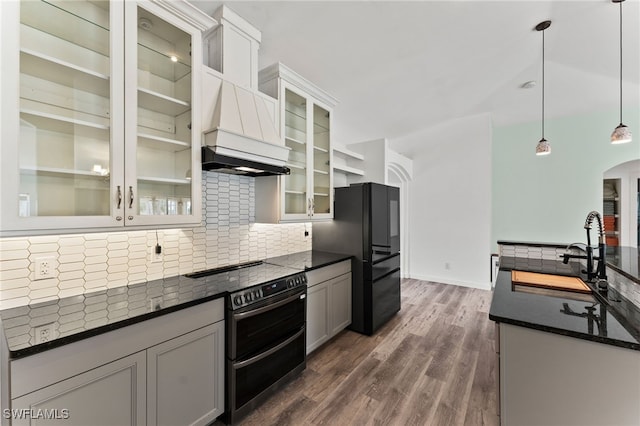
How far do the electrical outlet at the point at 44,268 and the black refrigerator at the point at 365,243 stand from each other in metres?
2.43

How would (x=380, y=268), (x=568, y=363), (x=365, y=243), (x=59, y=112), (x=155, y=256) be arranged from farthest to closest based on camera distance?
1. (x=380, y=268)
2. (x=365, y=243)
3. (x=155, y=256)
4. (x=59, y=112)
5. (x=568, y=363)

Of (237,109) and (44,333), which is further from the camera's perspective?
(237,109)

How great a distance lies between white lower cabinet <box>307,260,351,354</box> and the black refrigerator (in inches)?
5.9

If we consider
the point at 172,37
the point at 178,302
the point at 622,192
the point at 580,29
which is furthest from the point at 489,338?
the point at 622,192

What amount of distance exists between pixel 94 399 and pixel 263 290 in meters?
0.99

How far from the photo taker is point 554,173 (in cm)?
502

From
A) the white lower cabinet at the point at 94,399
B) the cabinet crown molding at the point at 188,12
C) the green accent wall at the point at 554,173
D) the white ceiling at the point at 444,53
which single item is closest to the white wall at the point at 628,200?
the green accent wall at the point at 554,173

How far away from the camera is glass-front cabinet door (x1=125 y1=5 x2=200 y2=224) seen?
5.11ft

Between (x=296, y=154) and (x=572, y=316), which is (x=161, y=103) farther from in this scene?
(x=572, y=316)

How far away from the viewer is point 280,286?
2.05 metres

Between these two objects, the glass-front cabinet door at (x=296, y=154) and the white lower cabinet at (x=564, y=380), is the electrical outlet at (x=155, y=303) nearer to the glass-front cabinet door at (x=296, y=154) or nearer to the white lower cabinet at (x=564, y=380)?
the glass-front cabinet door at (x=296, y=154)

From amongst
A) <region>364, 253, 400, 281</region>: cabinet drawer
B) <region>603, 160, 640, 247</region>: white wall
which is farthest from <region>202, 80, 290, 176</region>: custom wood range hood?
<region>603, 160, 640, 247</region>: white wall

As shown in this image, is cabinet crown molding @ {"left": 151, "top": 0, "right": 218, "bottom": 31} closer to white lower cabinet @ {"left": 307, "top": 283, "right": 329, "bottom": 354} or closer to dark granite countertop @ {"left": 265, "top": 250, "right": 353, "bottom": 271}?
dark granite countertop @ {"left": 265, "top": 250, "right": 353, "bottom": 271}

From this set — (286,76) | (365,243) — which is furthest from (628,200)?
(286,76)
